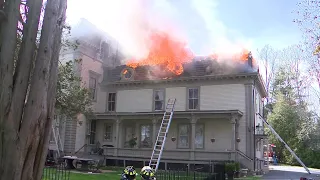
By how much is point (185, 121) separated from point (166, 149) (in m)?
2.39

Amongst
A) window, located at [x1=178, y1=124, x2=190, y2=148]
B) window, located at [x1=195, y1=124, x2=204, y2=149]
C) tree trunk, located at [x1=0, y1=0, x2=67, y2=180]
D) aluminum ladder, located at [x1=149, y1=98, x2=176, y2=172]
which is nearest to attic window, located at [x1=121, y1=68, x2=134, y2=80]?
aluminum ladder, located at [x1=149, y1=98, x2=176, y2=172]

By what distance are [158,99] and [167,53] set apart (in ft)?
11.8

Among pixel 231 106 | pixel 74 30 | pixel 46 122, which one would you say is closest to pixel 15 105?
pixel 46 122

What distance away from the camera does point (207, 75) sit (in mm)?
23641

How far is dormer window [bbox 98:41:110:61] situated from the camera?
94.5 feet

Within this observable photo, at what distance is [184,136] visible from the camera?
2425 centimetres

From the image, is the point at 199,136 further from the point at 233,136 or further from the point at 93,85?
the point at 93,85

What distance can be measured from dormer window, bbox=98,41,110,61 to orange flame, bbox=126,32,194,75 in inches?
185

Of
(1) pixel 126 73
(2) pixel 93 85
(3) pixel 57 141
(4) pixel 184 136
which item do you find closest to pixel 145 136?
(4) pixel 184 136

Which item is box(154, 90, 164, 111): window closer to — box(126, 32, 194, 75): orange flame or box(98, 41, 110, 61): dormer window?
box(126, 32, 194, 75): orange flame

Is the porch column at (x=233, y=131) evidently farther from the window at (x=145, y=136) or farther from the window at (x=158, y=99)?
the window at (x=145, y=136)

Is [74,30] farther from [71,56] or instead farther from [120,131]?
[120,131]

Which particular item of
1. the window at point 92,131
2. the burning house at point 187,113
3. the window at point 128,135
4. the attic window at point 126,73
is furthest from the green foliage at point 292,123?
the window at point 92,131

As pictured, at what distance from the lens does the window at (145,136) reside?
82.9ft
